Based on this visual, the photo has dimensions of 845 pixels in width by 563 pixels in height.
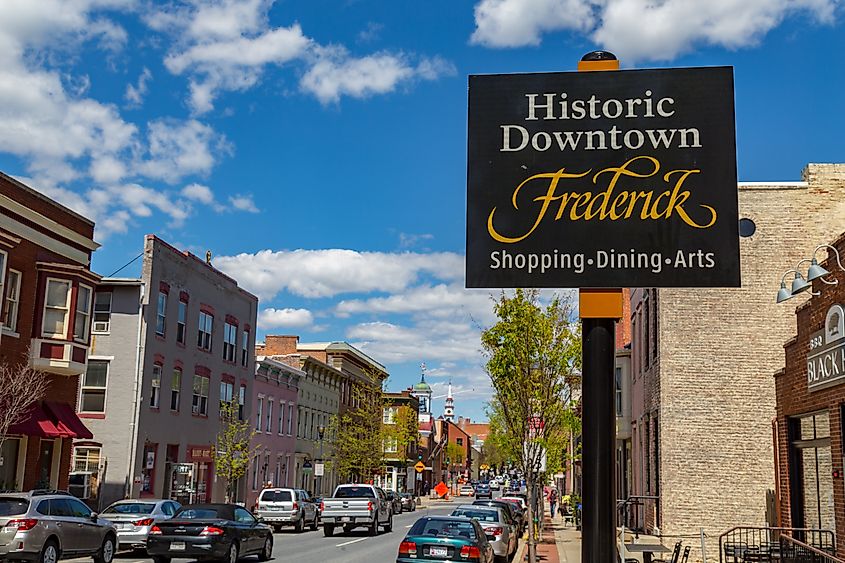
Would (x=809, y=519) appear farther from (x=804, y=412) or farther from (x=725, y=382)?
(x=725, y=382)

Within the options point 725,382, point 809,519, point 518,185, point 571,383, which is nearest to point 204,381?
point 571,383

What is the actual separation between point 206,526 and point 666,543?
495 inches

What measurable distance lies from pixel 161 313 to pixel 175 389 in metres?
3.54

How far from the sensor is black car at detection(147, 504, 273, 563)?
20.3 meters

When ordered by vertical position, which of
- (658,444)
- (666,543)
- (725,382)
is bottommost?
(666,543)

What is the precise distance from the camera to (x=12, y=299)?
26203 mm

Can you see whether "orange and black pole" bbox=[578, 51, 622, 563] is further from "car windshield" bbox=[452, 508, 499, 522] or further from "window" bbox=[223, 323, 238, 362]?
"window" bbox=[223, 323, 238, 362]

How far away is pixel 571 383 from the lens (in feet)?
80.7

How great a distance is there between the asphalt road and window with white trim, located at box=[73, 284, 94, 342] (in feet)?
25.4

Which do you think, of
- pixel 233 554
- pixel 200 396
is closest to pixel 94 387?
pixel 200 396

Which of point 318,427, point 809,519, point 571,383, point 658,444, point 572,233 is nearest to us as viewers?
point 572,233

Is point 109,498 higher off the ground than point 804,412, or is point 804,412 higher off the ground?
Result: point 804,412

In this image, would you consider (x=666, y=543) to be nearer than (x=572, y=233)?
No

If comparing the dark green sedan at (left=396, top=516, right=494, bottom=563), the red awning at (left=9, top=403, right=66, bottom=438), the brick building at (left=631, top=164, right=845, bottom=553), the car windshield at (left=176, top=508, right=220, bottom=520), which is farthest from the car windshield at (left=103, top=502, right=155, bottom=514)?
the brick building at (left=631, top=164, right=845, bottom=553)
